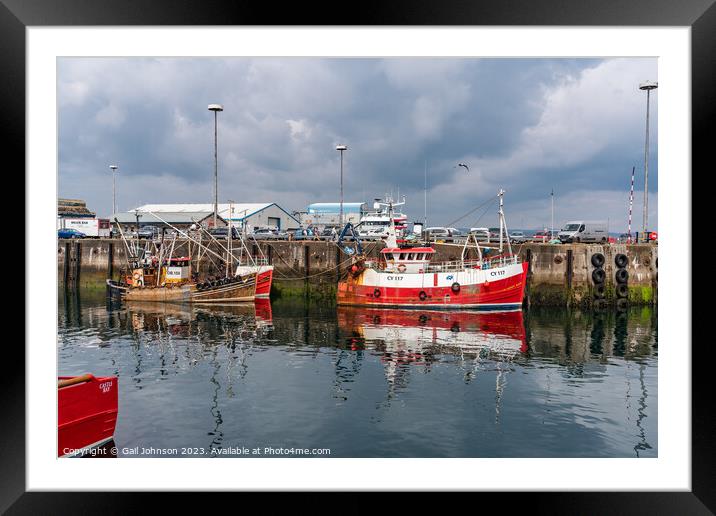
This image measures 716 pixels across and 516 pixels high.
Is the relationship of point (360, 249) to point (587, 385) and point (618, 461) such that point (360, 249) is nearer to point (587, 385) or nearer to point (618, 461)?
point (587, 385)

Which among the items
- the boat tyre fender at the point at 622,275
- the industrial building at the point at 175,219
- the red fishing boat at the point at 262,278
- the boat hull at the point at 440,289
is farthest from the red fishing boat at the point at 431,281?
the industrial building at the point at 175,219

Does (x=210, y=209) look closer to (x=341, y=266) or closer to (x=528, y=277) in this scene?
(x=341, y=266)

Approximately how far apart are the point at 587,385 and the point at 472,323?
12.9m

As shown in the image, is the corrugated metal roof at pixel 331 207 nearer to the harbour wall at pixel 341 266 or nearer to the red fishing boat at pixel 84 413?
the harbour wall at pixel 341 266

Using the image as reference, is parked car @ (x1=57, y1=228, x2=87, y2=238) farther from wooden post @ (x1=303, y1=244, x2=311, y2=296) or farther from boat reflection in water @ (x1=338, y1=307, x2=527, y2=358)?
boat reflection in water @ (x1=338, y1=307, x2=527, y2=358)

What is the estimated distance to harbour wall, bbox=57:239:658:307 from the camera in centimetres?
3519

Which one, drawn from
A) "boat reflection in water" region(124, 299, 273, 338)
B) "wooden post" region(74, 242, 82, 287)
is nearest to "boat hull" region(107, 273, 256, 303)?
"boat reflection in water" region(124, 299, 273, 338)

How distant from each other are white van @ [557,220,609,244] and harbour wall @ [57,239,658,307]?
310 centimetres

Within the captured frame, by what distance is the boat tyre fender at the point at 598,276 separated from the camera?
35219mm

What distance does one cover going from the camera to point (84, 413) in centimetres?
934

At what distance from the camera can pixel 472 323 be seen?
2922 centimetres
